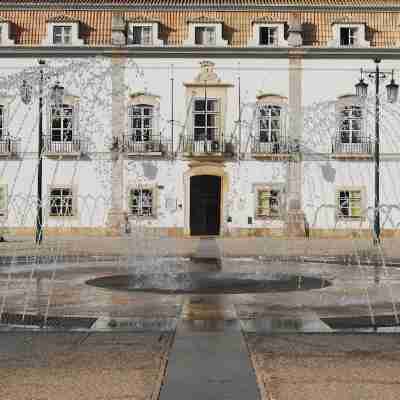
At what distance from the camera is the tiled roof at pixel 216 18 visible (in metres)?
30.4

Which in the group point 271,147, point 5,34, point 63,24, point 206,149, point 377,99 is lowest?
point 206,149

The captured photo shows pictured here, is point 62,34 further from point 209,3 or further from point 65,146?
point 209,3

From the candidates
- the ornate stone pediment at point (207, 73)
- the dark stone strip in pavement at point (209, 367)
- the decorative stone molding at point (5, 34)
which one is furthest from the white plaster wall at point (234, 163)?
the dark stone strip in pavement at point (209, 367)

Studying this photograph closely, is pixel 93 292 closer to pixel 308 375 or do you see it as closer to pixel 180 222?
pixel 308 375

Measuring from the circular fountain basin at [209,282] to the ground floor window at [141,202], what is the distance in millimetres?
17686

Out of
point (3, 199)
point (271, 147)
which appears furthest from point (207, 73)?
point (3, 199)

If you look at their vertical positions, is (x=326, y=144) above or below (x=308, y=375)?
above

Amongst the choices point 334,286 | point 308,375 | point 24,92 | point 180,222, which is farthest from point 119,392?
point 24,92

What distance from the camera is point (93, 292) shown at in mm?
9727

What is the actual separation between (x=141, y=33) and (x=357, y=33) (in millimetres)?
9579

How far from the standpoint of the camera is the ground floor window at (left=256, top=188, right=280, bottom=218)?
30203 millimetres

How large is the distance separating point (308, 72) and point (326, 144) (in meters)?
3.26

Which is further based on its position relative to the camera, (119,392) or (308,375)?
(308,375)

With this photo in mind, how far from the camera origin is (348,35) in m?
30.4
